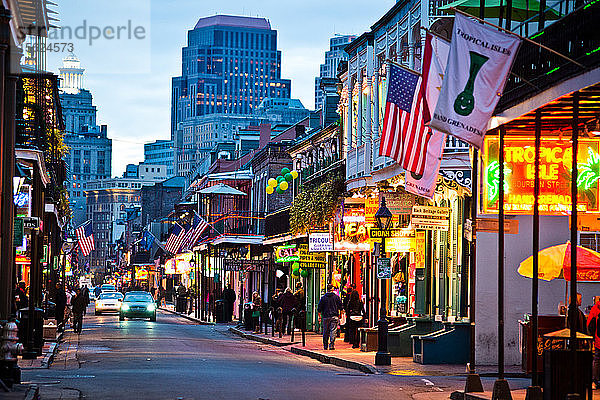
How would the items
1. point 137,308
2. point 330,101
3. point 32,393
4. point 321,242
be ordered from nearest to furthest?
point 32,393 < point 321,242 < point 330,101 < point 137,308

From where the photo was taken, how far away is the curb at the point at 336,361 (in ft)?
81.1

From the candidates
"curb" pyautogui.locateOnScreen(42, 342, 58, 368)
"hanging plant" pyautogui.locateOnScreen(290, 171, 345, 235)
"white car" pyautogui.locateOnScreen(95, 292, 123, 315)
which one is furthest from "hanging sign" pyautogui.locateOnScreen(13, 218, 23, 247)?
"white car" pyautogui.locateOnScreen(95, 292, 123, 315)

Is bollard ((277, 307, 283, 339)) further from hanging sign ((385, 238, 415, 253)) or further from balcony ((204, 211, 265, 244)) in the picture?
balcony ((204, 211, 265, 244))

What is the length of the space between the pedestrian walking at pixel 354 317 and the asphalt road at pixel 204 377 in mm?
2138

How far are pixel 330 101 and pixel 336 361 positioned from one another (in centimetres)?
2487

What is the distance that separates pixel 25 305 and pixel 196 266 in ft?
171

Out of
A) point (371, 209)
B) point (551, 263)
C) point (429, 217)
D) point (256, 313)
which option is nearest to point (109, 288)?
point (256, 313)

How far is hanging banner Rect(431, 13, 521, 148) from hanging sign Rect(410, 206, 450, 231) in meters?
13.3

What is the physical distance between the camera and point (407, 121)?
23172 mm

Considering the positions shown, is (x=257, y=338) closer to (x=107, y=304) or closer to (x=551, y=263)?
(x=551, y=263)

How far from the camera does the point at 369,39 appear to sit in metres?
35.0

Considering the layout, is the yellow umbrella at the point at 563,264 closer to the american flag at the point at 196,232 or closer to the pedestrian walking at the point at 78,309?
the pedestrian walking at the point at 78,309

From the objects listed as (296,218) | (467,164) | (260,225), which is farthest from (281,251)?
(467,164)

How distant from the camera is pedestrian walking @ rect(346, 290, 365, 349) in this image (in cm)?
3250
